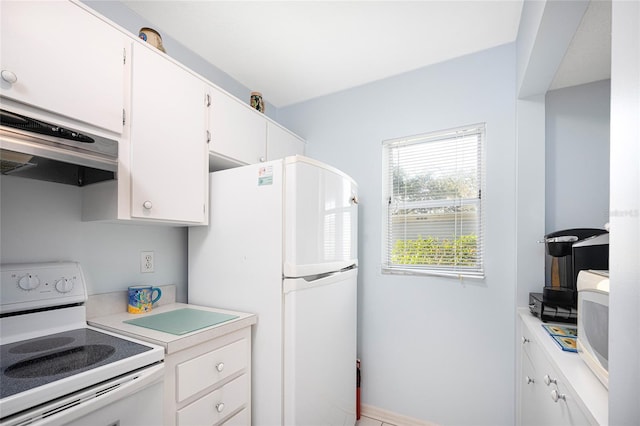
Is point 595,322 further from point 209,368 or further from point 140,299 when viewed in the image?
point 140,299

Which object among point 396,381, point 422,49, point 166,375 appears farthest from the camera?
point 396,381

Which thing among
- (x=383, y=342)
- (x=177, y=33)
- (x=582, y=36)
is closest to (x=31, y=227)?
(x=177, y=33)

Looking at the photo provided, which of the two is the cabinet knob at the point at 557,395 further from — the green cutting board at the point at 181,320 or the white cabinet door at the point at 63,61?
the white cabinet door at the point at 63,61

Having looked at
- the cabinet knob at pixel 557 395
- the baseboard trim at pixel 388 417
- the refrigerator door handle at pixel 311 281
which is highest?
the refrigerator door handle at pixel 311 281

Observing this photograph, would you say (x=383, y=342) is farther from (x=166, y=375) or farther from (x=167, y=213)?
(x=167, y=213)

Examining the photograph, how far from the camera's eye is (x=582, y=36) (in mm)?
1381

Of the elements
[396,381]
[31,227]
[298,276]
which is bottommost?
[396,381]

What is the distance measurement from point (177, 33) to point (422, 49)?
61.9 inches

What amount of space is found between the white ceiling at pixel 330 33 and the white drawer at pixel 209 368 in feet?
5.78

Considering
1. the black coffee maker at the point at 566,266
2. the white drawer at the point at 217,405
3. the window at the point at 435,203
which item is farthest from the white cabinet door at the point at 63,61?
the black coffee maker at the point at 566,266

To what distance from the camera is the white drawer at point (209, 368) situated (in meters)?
1.16

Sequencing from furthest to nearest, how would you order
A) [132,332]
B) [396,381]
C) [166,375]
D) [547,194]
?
[396,381], [547,194], [132,332], [166,375]

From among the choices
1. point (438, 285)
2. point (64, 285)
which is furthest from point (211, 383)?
point (438, 285)

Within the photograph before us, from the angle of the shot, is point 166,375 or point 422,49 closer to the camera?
point 166,375
